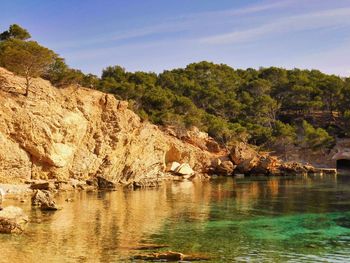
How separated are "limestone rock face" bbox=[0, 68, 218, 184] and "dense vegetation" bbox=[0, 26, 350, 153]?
27.8 ft

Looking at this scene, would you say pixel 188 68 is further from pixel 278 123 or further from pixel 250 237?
pixel 250 237

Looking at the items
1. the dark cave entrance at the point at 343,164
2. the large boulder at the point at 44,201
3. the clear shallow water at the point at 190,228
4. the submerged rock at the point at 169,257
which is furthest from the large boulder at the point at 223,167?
the submerged rock at the point at 169,257

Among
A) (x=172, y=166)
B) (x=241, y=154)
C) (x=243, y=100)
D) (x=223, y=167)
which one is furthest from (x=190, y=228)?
(x=243, y=100)

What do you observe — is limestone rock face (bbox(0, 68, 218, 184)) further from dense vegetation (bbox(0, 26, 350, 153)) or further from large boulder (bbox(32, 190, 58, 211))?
→ large boulder (bbox(32, 190, 58, 211))

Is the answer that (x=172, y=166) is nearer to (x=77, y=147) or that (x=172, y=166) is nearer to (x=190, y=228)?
(x=77, y=147)

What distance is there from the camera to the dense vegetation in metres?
72.1

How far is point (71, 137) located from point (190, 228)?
961 inches

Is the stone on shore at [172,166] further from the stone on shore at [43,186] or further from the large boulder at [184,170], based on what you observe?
the stone on shore at [43,186]

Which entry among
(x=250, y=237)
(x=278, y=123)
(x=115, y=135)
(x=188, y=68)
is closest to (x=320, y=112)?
(x=278, y=123)

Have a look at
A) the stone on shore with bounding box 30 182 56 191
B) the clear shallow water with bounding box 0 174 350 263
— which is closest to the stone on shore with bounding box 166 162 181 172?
the clear shallow water with bounding box 0 174 350 263

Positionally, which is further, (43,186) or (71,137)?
(71,137)

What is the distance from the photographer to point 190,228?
24.6 metres

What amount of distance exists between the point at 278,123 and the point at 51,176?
149 feet

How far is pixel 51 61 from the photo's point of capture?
1908 inches
